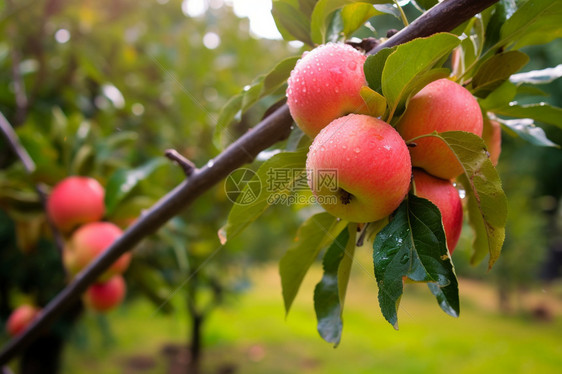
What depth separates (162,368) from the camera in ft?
9.40

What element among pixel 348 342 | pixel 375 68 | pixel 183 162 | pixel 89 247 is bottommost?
pixel 348 342

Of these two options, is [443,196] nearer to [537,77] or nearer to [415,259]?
[415,259]

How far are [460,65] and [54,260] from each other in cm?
128

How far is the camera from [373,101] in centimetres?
35

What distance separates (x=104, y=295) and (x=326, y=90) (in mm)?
805

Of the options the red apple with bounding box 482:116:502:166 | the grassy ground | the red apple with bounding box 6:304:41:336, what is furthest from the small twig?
the grassy ground

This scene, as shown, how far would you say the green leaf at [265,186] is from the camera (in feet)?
1.20

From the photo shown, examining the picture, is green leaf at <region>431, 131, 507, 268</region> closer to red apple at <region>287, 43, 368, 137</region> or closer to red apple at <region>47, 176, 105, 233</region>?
red apple at <region>287, 43, 368, 137</region>

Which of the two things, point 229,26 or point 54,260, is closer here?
point 54,260

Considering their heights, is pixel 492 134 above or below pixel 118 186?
above

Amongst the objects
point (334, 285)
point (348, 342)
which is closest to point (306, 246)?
point (334, 285)

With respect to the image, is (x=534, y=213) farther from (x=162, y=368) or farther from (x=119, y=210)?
(x=119, y=210)

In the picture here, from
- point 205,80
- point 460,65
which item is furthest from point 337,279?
point 205,80

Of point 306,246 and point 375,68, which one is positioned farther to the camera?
point 306,246
